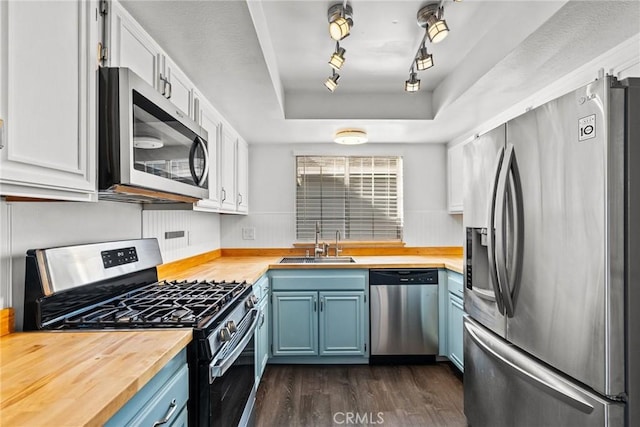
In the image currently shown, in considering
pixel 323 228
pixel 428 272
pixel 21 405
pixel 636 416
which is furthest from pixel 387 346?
pixel 21 405

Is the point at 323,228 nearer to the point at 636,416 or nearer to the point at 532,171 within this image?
the point at 532,171

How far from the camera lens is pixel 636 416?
3.75ft

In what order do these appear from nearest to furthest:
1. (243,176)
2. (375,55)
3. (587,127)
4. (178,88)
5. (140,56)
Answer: (587,127) < (140,56) < (178,88) < (375,55) < (243,176)

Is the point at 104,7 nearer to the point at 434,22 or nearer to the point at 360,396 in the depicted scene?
the point at 434,22

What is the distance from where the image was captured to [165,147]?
5.03ft

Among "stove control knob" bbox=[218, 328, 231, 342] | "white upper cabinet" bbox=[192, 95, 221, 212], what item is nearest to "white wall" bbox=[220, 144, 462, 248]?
"white upper cabinet" bbox=[192, 95, 221, 212]

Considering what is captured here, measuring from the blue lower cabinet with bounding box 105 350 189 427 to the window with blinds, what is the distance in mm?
2679

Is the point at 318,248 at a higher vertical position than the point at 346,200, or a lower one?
lower

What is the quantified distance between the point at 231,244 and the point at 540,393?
9.78 feet

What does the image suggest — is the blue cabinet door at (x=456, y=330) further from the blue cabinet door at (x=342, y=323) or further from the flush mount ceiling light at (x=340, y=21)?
the flush mount ceiling light at (x=340, y=21)

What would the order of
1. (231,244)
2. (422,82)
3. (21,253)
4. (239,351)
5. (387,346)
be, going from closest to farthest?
(21,253) < (239,351) < (422,82) < (387,346) < (231,244)

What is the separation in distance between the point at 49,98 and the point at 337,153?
9.86 ft

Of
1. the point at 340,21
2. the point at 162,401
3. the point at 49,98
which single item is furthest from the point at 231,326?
the point at 340,21

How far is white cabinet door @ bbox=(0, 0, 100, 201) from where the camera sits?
0.89 meters
